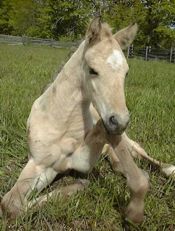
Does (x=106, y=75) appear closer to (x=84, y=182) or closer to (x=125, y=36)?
(x=125, y=36)

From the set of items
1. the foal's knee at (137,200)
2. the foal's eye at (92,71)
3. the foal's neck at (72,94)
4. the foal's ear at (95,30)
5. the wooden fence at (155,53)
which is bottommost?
the wooden fence at (155,53)

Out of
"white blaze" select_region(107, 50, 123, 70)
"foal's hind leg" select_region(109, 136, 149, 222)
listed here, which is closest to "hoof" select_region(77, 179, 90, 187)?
"foal's hind leg" select_region(109, 136, 149, 222)

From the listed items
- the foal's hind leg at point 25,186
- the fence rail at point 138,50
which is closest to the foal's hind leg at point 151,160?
the foal's hind leg at point 25,186

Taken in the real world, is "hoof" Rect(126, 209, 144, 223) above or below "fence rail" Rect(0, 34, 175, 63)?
above

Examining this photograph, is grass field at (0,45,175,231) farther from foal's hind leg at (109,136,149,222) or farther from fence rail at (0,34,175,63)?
fence rail at (0,34,175,63)

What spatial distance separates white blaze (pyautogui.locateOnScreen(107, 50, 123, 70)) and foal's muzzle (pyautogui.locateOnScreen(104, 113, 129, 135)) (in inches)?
13.2

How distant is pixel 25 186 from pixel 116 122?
873 millimetres

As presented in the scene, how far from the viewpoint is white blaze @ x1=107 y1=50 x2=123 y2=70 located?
2680 mm

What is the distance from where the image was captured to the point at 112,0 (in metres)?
33.2

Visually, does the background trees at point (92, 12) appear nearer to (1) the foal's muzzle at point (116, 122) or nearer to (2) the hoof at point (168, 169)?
(2) the hoof at point (168, 169)

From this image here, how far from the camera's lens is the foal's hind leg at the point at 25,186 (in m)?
2.83

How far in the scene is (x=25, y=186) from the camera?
296 centimetres

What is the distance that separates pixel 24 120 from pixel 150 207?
1.99 m

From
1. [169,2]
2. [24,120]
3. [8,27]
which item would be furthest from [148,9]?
[24,120]
